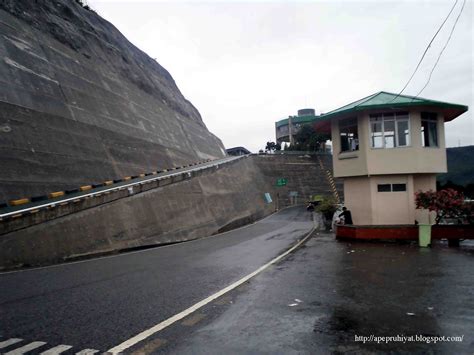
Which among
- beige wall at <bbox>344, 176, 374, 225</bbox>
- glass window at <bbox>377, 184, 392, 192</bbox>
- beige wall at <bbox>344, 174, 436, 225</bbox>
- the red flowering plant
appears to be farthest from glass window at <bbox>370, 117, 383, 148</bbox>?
the red flowering plant

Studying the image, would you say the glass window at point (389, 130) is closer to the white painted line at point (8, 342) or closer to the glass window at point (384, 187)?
the glass window at point (384, 187)

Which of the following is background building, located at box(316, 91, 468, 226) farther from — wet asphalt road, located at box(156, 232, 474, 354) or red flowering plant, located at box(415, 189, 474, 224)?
wet asphalt road, located at box(156, 232, 474, 354)

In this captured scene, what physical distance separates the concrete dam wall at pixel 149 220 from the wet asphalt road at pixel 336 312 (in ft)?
24.1

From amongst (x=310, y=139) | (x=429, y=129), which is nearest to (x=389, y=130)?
(x=429, y=129)

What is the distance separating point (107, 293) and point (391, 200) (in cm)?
1401

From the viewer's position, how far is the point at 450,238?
47.4 feet

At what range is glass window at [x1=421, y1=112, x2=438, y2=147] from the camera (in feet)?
57.4

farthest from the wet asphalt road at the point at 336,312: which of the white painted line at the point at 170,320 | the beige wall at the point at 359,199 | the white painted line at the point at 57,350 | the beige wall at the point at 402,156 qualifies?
the beige wall at the point at 359,199

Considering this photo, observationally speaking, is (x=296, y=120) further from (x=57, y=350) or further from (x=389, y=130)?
(x=57, y=350)

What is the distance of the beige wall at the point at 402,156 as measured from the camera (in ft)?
55.6

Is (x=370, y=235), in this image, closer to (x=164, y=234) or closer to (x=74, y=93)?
(x=164, y=234)

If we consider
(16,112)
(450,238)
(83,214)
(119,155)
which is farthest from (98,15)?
(450,238)

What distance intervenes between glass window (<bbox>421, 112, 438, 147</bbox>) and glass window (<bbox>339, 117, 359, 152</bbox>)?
9.98 feet

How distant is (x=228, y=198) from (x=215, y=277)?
20.1 m
